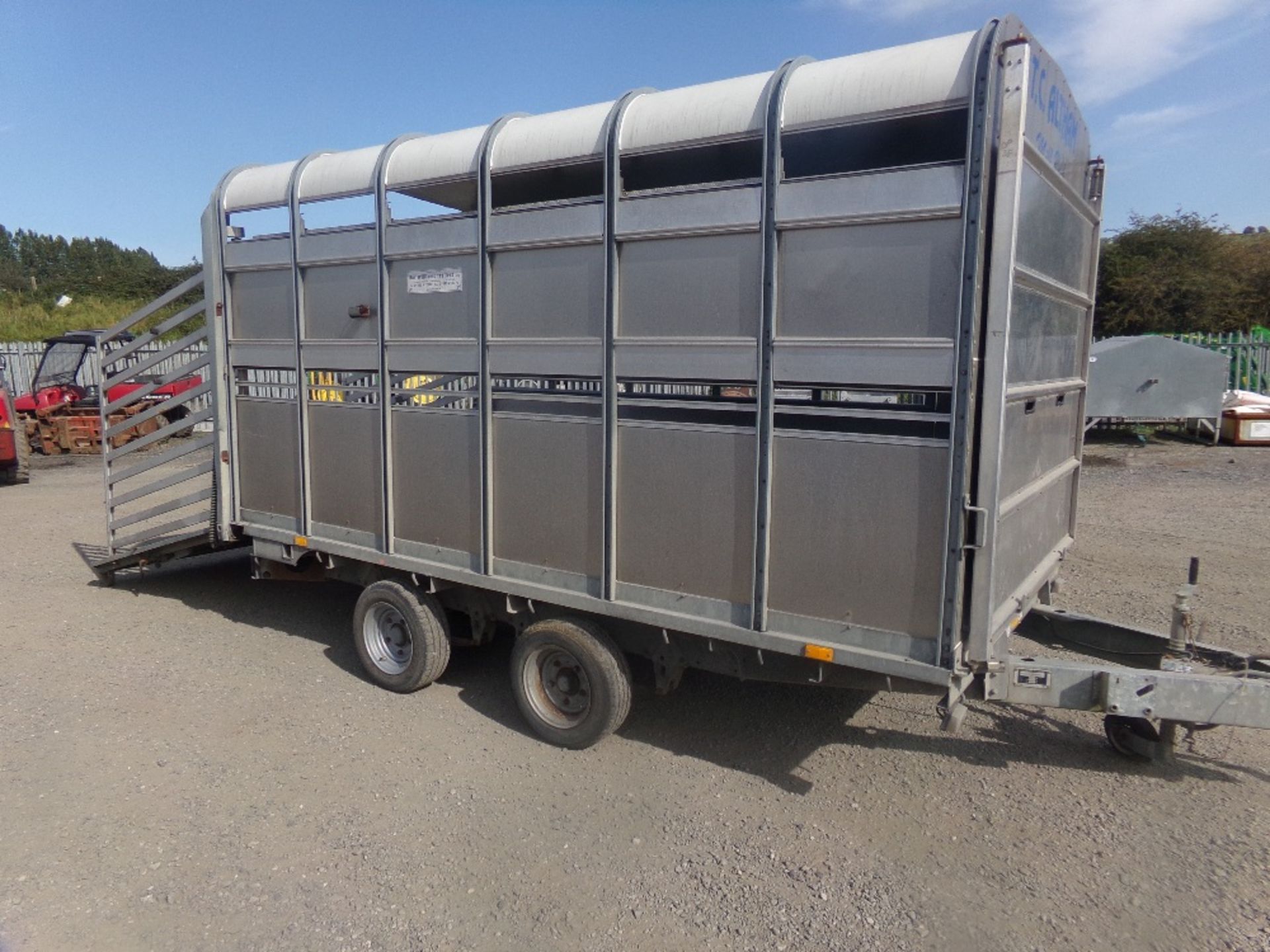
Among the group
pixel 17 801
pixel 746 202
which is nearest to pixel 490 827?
pixel 17 801

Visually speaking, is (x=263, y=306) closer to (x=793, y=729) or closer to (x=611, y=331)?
(x=611, y=331)

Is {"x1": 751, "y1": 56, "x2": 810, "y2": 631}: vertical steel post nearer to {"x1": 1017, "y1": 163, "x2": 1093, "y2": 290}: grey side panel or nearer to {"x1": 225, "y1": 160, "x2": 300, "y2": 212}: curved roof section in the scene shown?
{"x1": 1017, "y1": 163, "x2": 1093, "y2": 290}: grey side panel

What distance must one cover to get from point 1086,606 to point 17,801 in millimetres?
Answer: 6941

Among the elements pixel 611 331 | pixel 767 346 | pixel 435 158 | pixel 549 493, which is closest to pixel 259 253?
pixel 435 158

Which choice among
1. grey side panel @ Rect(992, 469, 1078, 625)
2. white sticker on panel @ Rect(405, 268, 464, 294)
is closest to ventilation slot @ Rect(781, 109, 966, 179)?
grey side panel @ Rect(992, 469, 1078, 625)

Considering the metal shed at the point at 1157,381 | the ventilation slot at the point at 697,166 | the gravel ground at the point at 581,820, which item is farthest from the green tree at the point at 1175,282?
the ventilation slot at the point at 697,166

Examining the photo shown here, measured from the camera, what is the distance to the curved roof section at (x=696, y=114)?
388cm

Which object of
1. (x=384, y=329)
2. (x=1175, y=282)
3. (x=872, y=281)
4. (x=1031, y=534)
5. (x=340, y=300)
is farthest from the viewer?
(x=1175, y=282)

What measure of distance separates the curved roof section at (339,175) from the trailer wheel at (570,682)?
113 inches

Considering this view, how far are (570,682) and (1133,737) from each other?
2865 millimetres

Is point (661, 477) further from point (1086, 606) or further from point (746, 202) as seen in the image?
point (1086, 606)

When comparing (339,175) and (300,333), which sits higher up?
(339,175)

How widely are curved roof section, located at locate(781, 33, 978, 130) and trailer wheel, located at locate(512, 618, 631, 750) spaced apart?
2651mm

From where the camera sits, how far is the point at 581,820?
4.11 metres
